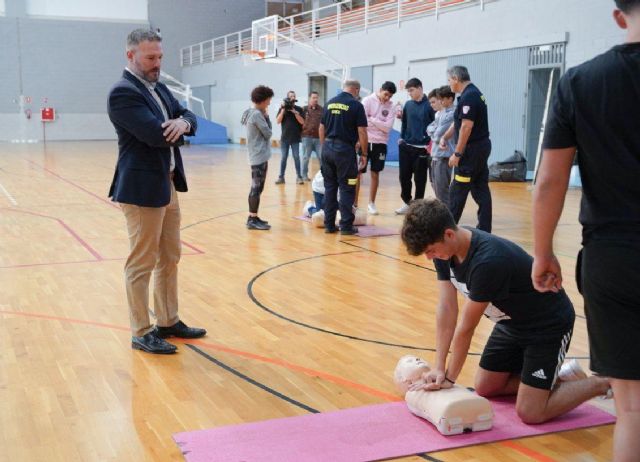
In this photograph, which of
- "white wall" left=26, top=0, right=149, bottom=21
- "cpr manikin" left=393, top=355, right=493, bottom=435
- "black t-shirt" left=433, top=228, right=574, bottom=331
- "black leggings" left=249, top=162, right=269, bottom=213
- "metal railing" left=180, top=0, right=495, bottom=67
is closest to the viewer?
"black t-shirt" left=433, top=228, right=574, bottom=331

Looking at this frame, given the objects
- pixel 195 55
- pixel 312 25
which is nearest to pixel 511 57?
pixel 312 25

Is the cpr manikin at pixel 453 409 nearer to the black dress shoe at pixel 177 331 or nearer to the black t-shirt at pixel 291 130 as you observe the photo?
the black dress shoe at pixel 177 331

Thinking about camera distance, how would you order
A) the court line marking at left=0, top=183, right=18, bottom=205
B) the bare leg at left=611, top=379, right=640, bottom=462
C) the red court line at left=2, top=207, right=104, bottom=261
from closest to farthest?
1. the bare leg at left=611, top=379, right=640, bottom=462
2. the red court line at left=2, top=207, right=104, bottom=261
3. the court line marking at left=0, top=183, right=18, bottom=205

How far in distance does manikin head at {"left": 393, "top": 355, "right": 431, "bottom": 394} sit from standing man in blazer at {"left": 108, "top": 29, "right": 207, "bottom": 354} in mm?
1340

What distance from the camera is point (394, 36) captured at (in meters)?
18.4

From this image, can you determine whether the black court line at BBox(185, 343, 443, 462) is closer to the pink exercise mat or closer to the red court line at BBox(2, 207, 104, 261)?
the pink exercise mat

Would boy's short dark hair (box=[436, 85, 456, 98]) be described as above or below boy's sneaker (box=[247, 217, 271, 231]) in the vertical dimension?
above

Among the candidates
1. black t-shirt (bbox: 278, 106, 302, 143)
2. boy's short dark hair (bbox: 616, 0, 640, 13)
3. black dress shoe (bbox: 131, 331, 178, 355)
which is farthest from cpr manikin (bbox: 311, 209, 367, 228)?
boy's short dark hair (bbox: 616, 0, 640, 13)

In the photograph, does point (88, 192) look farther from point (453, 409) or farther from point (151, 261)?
point (453, 409)

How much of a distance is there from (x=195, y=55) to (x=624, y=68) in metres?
31.1

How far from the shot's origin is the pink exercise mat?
113 inches

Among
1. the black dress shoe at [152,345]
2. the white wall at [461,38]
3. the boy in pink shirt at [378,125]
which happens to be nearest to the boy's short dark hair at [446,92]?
the boy in pink shirt at [378,125]

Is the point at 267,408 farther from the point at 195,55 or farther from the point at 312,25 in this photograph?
the point at 195,55

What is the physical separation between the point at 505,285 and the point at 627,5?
1.33 m
